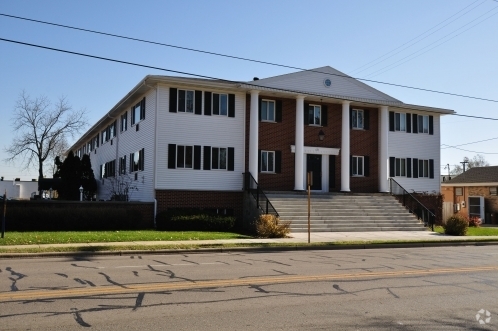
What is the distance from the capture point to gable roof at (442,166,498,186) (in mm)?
43594

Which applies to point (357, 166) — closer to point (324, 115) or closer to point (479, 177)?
point (324, 115)

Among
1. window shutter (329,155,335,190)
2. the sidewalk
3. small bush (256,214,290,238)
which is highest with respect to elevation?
window shutter (329,155,335,190)

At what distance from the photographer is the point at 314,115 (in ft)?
100

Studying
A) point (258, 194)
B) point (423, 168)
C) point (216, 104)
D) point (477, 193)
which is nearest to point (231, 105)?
point (216, 104)

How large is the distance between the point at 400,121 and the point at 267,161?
10.0 meters

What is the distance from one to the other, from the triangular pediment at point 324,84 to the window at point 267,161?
3.73 m

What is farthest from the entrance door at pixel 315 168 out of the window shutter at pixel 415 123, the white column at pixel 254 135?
the window shutter at pixel 415 123

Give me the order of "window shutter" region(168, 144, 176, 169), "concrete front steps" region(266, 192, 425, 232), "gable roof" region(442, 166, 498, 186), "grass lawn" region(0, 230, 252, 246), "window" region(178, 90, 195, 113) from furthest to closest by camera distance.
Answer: "gable roof" region(442, 166, 498, 186) < "window" region(178, 90, 195, 113) < "window shutter" region(168, 144, 176, 169) < "concrete front steps" region(266, 192, 425, 232) < "grass lawn" region(0, 230, 252, 246)

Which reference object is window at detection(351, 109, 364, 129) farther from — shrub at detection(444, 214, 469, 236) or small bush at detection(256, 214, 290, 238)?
small bush at detection(256, 214, 290, 238)

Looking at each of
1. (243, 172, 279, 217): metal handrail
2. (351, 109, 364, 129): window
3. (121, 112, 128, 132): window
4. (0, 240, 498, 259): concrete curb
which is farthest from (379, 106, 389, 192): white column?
(121, 112, 128, 132): window

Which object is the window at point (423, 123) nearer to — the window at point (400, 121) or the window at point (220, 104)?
the window at point (400, 121)

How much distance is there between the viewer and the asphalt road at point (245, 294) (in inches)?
280

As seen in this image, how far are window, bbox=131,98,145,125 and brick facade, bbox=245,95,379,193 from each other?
5.85m

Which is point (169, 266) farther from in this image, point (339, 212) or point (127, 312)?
point (339, 212)
